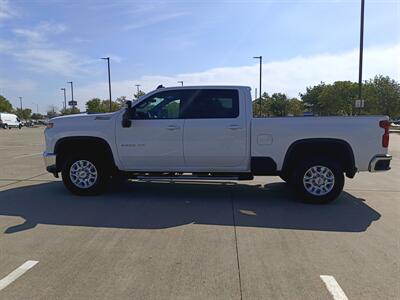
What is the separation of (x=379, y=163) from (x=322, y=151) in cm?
95

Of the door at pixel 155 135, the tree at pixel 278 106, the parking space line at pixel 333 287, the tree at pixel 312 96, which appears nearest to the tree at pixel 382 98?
the tree at pixel 278 106

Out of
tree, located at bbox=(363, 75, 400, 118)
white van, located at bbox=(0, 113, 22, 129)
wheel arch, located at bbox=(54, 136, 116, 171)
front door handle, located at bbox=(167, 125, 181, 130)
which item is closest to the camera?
front door handle, located at bbox=(167, 125, 181, 130)

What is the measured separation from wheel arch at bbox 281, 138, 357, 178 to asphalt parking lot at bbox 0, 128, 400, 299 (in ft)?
2.25

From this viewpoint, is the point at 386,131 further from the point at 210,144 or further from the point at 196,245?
the point at 196,245

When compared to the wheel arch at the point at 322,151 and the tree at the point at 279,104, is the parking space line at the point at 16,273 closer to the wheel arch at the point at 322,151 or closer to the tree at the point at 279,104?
the wheel arch at the point at 322,151

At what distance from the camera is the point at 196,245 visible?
172 inches

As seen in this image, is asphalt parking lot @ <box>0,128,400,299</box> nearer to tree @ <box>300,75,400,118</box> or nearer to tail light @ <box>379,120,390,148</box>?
tail light @ <box>379,120,390,148</box>

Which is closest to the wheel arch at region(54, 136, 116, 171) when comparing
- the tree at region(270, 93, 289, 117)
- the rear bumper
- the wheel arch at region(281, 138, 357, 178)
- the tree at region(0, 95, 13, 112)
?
the wheel arch at region(281, 138, 357, 178)

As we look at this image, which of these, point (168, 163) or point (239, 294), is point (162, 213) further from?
point (239, 294)

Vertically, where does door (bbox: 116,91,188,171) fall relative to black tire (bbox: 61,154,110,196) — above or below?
above

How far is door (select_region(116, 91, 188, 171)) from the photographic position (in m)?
6.50

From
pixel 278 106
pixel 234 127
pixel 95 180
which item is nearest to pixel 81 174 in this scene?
pixel 95 180

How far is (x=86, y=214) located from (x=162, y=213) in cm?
120

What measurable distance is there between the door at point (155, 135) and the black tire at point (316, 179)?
214 centimetres
